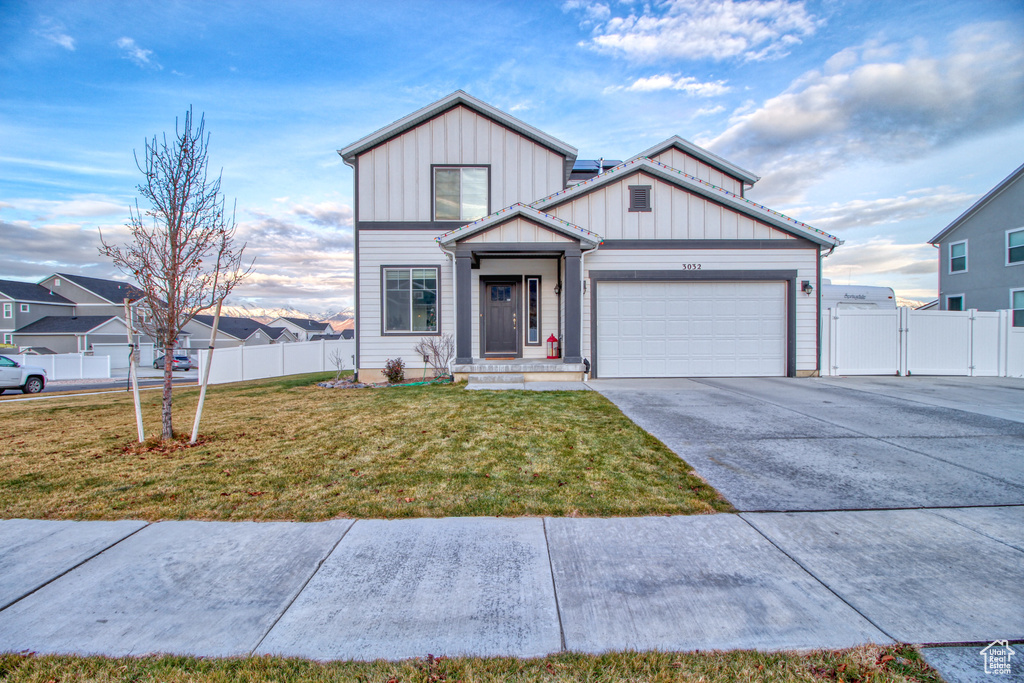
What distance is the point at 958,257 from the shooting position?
66.9 ft

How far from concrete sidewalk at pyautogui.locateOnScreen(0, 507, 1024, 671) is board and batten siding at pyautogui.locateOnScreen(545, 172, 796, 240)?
355 inches

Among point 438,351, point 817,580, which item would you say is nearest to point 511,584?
point 817,580

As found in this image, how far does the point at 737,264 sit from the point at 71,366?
37.7m

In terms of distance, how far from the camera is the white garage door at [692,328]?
11578mm

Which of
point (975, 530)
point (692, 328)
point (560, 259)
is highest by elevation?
point (560, 259)

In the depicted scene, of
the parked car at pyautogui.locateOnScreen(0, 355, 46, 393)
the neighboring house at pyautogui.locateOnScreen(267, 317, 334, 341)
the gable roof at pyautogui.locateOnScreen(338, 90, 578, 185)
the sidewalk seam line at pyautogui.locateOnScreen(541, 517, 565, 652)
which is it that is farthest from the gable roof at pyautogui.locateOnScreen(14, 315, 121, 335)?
the sidewalk seam line at pyautogui.locateOnScreen(541, 517, 565, 652)

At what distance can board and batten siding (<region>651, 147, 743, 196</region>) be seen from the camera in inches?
565

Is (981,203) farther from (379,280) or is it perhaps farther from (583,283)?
(379,280)

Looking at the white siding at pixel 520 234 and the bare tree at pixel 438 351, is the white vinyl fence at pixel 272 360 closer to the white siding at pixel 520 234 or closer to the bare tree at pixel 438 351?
the bare tree at pixel 438 351

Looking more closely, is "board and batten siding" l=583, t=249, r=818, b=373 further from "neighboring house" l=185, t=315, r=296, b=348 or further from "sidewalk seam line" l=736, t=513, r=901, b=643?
"neighboring house" l=185, t=315, r=296, b=348

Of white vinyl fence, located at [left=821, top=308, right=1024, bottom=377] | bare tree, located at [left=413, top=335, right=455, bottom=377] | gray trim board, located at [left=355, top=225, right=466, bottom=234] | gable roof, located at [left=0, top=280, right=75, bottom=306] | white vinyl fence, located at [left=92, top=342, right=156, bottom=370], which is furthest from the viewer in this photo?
gable roof, located at [left=0, top=280, right=75, bottom=306]

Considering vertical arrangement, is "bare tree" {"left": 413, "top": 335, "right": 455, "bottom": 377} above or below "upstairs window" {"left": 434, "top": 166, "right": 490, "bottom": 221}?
below

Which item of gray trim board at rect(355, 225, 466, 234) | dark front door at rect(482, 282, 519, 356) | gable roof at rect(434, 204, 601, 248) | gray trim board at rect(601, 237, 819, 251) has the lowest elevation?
dark front door at rect(482, 282, 519, 356)

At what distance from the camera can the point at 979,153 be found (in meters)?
14.0
